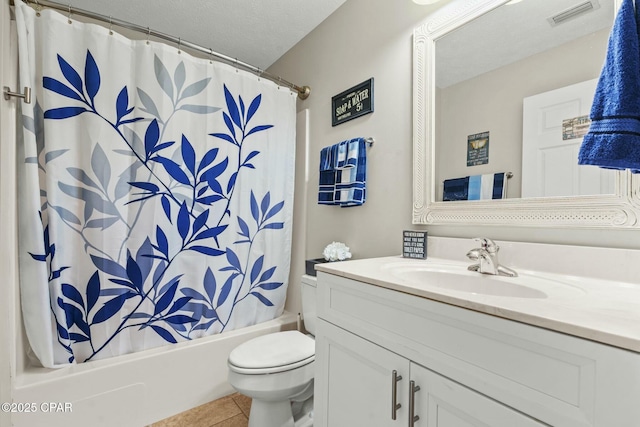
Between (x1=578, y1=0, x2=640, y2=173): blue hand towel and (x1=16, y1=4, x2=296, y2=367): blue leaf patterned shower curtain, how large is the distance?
1632 millimetres

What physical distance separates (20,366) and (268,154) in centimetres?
162

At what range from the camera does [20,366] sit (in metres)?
1.29

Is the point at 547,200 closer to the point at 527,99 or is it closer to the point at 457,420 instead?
the point at 527,99

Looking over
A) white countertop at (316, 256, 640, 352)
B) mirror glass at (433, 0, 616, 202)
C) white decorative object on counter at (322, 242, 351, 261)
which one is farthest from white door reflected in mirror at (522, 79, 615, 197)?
white decorative object on counter at (322, 242, 351, 261)

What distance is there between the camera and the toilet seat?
1224 millimetres

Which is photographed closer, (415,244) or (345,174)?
(415,244)

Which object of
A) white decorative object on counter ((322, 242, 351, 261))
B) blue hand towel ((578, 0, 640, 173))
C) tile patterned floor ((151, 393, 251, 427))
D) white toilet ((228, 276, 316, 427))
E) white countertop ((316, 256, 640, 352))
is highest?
blue hand towel ((578, 0, 640, 173))

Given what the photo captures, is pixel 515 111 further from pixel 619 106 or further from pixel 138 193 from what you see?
pixel 138 193

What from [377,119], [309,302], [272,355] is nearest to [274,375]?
[272,355]

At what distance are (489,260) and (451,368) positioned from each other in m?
0.45

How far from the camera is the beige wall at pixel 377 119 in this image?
138cm

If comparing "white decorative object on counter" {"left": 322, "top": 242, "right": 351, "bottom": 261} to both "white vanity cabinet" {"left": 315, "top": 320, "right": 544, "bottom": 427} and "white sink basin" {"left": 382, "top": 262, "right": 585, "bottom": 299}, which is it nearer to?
"white sink basin" {"left": 382, "top": 262, "right": 585, "bottom": 299}

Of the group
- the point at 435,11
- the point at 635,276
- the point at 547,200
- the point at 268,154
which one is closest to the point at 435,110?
the point at 435,11

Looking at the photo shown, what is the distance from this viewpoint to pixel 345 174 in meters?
1.60
